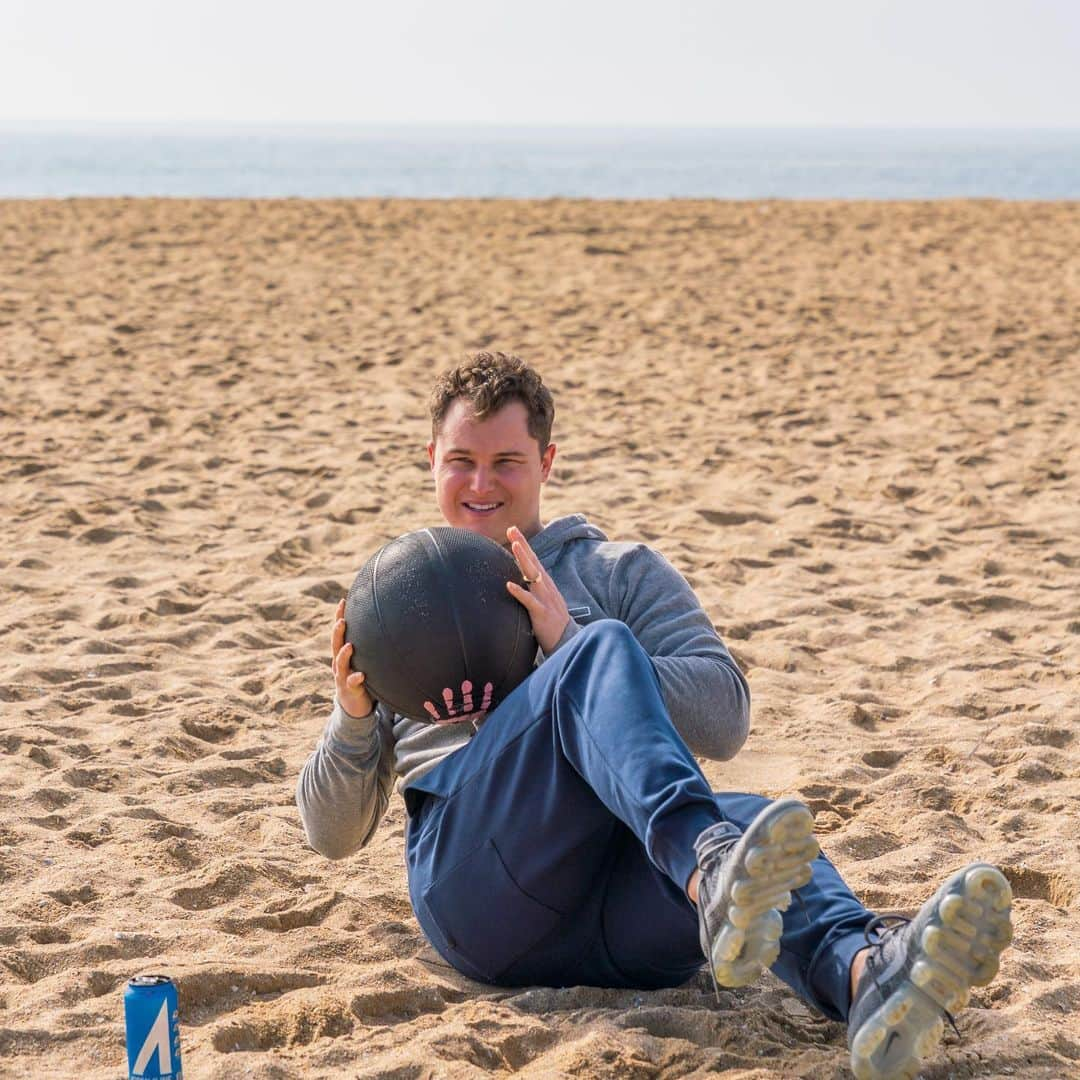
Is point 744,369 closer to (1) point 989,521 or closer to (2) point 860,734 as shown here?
(1) point 989,521

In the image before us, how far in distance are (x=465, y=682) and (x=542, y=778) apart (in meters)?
0.39

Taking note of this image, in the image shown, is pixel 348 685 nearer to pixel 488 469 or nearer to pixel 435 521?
pixel 488 469

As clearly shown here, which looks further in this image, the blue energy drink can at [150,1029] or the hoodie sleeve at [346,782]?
the hoodie sleeve at [346,782]

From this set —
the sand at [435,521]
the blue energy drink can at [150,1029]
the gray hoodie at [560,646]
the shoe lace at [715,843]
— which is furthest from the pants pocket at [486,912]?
the blue energy drink can at [150,1029]

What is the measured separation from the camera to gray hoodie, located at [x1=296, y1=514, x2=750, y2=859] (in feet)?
11.7

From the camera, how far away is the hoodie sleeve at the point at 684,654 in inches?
139

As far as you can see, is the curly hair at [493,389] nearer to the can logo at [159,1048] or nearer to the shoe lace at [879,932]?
the shoe lace at [879,932]

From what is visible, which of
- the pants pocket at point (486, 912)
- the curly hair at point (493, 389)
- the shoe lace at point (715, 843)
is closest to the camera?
the shoe lace at point (715, 843)

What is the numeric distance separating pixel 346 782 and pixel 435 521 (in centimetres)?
453

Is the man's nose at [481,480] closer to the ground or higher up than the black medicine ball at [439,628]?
higher up

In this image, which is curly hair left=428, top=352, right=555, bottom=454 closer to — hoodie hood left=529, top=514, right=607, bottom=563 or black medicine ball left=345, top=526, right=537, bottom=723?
hoodie hood left=529, top=514, right=607, bottom=563

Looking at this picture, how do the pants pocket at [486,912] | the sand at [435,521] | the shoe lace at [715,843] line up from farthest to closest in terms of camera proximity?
the sand at [435,521]
the pants pocket at [486,912]
the shoe lace at [715,843]

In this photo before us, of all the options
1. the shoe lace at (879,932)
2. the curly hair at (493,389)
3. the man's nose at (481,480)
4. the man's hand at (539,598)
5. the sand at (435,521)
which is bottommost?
the sand at (435,521)

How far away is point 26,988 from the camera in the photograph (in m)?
3.49
